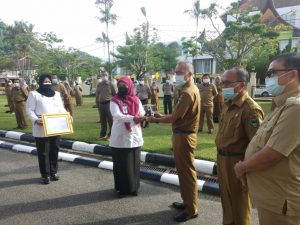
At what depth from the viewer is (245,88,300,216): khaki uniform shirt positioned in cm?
217

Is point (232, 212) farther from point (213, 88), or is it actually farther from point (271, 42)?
point (271, 42)

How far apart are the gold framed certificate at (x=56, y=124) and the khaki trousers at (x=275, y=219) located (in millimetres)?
4116

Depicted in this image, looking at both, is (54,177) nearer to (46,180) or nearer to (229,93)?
(46,180)

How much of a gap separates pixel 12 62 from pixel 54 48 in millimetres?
18523

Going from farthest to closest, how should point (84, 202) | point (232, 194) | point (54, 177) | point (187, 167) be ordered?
1. point (54, 177)
2. point (84, 202)
3. point (187, 167)
4. point (232, 194)

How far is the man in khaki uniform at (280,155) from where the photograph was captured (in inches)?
86.0

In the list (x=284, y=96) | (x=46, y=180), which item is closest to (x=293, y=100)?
(x=284, y=96)

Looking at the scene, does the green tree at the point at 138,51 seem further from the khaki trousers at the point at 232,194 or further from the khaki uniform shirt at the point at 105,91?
the khaki trousers at the point at 232,194

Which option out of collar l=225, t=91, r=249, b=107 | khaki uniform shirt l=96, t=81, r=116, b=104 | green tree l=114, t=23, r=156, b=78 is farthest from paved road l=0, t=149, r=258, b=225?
green tree l=114, t=23, r=156, b=78

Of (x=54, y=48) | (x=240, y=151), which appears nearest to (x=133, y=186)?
(x=240, y=151)

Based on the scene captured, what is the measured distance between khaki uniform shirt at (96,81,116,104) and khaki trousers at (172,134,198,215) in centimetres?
577

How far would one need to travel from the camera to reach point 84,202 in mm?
4875

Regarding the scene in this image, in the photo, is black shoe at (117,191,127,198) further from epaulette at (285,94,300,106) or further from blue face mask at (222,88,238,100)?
epaulette at (285,94,300,106)

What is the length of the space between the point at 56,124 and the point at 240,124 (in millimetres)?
3598
